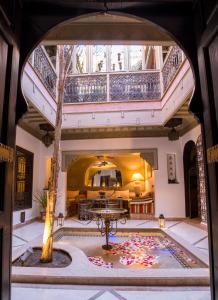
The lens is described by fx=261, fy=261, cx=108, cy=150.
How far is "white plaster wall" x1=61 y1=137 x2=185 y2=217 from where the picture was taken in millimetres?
9344

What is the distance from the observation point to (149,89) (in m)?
8.98

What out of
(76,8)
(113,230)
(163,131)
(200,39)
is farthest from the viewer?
(163,131)

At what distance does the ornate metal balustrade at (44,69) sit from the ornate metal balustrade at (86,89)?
37.0 inches

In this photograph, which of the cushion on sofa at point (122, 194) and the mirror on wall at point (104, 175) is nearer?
the cushion on sofa at point (122, 194)

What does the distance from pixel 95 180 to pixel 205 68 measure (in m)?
12.9

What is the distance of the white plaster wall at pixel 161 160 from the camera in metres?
9.34

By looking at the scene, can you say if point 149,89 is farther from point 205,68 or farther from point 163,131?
point 205,68

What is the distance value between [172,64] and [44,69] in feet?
12.0

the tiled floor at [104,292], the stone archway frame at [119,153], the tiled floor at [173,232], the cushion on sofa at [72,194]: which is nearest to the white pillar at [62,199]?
the stone archway frame at [119,153]

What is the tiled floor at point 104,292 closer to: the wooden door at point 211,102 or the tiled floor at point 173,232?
the wooden door at point 211,102

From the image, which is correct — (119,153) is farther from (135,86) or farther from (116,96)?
(135,86)

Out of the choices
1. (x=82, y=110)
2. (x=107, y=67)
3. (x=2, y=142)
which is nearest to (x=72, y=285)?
(x=2, y=142)

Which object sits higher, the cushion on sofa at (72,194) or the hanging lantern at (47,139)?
the hanging lantern at (47,139)

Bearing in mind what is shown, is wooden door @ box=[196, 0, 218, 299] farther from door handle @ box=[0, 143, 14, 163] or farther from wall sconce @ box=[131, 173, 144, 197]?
wall sconce @ box=[131, 173, 144, 197]
